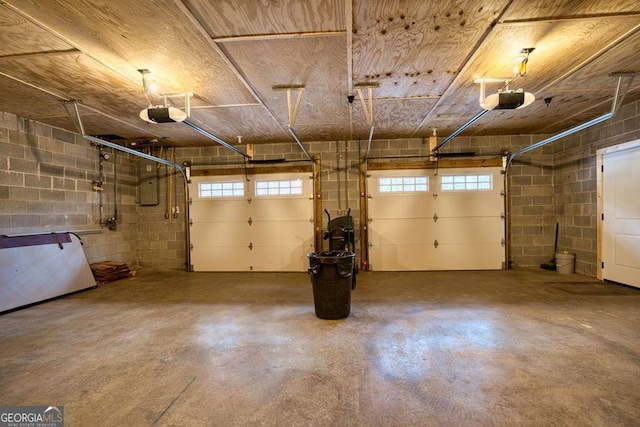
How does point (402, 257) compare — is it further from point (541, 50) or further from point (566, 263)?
point (541, 50)

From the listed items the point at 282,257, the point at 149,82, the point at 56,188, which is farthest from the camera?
the point at 282,257

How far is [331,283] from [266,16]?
7.78 ft

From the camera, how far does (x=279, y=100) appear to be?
347cm

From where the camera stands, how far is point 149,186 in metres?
5.81

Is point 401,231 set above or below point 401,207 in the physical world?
below

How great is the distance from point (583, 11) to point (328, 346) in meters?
3.14

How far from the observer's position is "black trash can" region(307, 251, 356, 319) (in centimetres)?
289

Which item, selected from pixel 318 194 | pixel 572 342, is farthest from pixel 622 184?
pixel 318 194

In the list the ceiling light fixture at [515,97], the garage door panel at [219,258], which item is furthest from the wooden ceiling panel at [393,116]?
the garage door panel at [219,258]

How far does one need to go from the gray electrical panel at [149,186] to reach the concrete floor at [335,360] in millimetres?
2449

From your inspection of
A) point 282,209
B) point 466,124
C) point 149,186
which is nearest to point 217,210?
point 282,209

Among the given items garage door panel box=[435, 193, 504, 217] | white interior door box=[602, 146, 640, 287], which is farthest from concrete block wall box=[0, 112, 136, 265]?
white interior door box=[602, 146, 640, 287]

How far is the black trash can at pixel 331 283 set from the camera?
9.50 ft

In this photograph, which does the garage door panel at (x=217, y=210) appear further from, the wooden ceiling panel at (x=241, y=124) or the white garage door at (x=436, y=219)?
the white garage door at (x=436, y=219)
